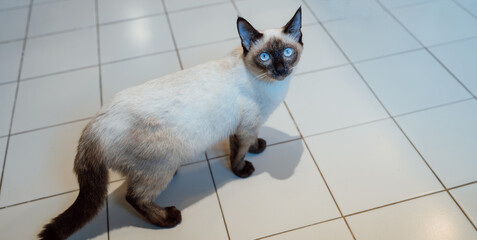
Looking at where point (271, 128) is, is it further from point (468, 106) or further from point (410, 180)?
point (468, 106)

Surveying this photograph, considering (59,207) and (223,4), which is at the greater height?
(223,4)

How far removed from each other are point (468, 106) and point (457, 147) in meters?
0.34

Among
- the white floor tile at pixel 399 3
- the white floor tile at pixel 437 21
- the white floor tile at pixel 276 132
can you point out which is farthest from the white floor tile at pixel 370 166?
the white floor tile at pixel 399 3

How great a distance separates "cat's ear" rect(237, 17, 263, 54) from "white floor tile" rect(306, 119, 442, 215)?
74 centimetres

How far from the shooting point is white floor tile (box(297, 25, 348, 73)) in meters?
2.45

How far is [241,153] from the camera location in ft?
5.90

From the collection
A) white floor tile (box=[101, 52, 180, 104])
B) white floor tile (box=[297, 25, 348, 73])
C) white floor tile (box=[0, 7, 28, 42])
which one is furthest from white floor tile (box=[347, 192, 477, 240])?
white floor tile (box=[0, 7, 28, 42])

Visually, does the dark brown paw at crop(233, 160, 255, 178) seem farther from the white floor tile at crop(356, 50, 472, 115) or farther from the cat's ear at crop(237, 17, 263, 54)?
the white floor tile at crop(356, 50, 472, 115)

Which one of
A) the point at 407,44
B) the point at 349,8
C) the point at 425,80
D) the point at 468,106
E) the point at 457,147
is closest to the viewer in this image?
the point at 457,147

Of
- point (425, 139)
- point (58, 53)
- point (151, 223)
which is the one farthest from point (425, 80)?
point (58, 53)

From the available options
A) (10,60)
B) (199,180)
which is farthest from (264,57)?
(10,60)

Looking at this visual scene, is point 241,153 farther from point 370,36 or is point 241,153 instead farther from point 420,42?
point 420,42

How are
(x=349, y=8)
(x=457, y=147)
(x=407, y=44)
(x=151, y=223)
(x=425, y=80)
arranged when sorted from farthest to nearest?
(x=349, y=8) → (x=407, y=44) → (x=425, y=80) → (x=457, y=147) → (x=151, y=223)

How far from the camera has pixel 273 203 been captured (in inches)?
70.6
